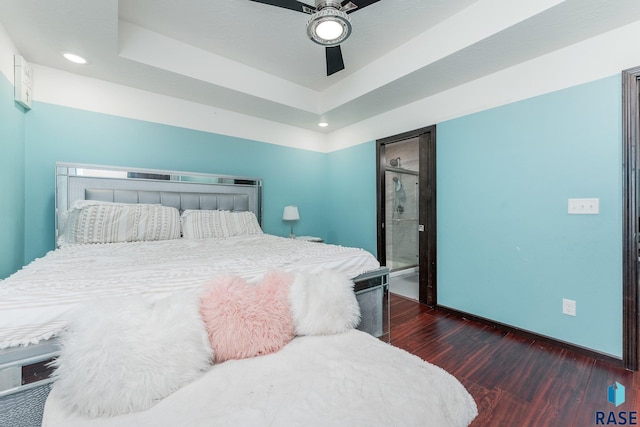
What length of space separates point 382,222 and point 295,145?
5.82 ft

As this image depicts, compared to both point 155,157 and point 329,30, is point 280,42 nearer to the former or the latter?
point 329,30

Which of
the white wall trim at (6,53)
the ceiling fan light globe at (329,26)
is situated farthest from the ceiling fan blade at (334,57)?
the white wall trim at (6,53)

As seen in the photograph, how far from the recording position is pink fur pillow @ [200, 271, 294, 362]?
1.12 meters

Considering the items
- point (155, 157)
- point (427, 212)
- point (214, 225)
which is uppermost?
point (155, 157)

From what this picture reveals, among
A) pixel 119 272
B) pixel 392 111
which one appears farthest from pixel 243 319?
pixel 392 111

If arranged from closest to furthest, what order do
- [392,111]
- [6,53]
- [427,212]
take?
[6,53], [427,212], [392,111]

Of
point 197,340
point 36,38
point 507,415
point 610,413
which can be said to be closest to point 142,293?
point 197,340

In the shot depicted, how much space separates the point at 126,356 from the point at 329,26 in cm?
201

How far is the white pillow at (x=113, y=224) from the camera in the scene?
2.07 metres

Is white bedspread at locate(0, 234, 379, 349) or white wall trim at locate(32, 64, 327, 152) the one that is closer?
white bedspread at locate(0, 234, 379, 349)

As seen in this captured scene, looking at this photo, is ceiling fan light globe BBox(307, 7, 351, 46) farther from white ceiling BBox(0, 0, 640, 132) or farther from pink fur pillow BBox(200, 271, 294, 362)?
pink fur pillow BBox(200, 271, 294, 362)

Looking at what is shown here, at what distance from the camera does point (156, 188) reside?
111 inches

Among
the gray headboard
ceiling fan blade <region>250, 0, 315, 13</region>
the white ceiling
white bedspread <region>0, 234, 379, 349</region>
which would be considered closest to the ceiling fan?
ceiling fan blade <region>250, 0, 315, 13</region>

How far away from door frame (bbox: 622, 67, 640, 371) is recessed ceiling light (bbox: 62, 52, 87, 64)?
4.21m
